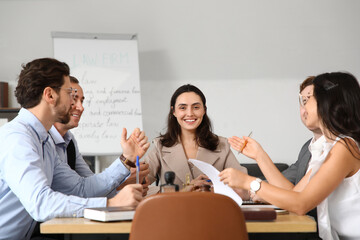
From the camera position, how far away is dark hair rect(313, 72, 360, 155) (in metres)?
2.00

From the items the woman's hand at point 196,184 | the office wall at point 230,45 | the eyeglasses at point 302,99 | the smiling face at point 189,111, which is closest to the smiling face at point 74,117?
the smiling face at point 189,111

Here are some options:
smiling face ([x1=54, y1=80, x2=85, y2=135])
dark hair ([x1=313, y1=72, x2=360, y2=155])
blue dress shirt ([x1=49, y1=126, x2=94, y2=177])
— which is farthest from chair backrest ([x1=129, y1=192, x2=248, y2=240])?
smiling face ([x1=54, y1=80, x2=85, y2=135])

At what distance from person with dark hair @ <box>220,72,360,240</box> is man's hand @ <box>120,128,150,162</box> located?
541 mm

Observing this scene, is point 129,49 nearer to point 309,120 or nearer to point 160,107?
point 160,107

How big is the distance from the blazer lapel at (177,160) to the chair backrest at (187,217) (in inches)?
67.1

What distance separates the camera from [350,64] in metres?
5.04

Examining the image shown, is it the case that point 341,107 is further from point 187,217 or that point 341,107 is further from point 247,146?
point 187,217

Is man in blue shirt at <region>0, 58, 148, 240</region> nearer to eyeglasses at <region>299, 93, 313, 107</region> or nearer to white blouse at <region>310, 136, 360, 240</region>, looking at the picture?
white blouse at <region>310, 136, 360, 240</region>

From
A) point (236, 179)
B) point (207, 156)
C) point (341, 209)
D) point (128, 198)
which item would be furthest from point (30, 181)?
point (207, 156)

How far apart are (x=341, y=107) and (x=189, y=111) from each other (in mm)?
1567

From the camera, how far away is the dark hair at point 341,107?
2.00 meters

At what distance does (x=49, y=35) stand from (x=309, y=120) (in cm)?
344

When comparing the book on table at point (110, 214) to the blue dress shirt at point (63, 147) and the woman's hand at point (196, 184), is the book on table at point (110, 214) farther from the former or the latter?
the blue dress shirt at point (63, 147)

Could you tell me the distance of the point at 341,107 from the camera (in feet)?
6.57
